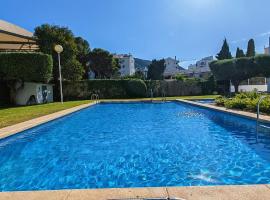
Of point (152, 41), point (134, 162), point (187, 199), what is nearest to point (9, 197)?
point (187, 199)

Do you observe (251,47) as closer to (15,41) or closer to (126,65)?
(126,65)

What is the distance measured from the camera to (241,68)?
29.6 meters

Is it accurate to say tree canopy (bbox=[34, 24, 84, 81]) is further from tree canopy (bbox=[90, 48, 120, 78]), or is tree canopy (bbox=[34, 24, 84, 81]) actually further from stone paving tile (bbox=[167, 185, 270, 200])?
stone paving tile (bbox=[167, 185, 270, 200])

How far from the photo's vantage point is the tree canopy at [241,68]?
2825cm

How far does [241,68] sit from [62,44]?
18.6 metres

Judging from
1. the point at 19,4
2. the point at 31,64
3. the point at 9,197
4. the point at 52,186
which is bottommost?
the point at 52,186

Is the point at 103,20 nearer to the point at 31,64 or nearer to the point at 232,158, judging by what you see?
the point at 31,64

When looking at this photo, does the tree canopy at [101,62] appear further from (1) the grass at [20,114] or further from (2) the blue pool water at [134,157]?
(2) the blue pool water at [134,157]

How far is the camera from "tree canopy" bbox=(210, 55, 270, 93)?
2825cm

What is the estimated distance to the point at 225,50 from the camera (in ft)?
164

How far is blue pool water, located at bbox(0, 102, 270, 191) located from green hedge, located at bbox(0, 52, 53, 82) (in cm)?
1029

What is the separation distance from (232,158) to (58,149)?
4.38m

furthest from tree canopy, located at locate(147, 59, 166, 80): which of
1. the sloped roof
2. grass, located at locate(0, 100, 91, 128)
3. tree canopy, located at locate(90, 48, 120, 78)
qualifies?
grass, located at locate(0, 100, 91, 128)

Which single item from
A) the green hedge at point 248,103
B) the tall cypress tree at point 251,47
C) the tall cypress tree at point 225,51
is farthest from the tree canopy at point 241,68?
the tall cypress tree at point 251,47
